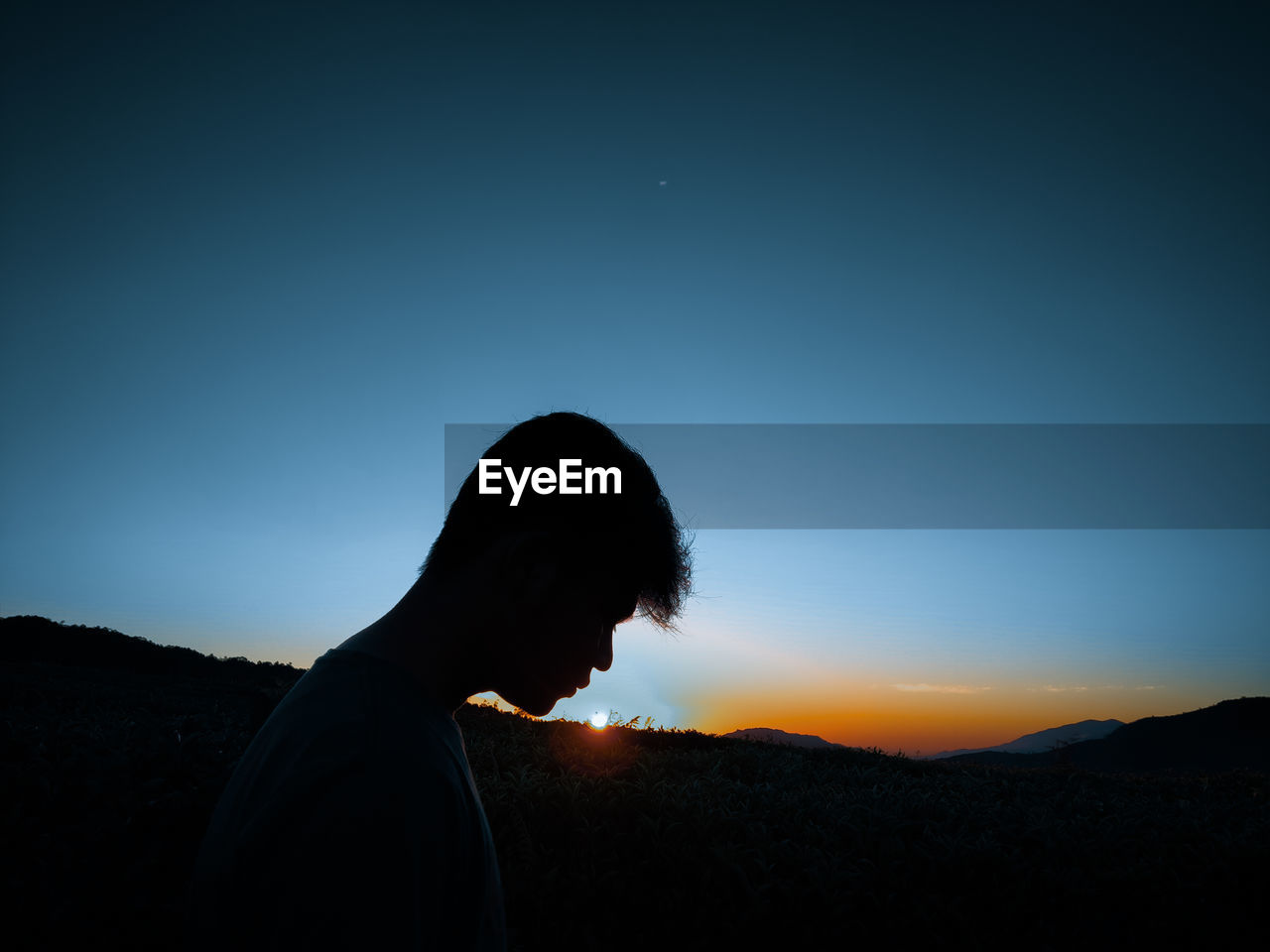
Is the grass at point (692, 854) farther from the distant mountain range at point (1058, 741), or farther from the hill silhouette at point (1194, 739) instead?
the hill silhouette at point (1194, 739)

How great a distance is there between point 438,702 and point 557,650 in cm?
33

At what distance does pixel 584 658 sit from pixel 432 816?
0.68m

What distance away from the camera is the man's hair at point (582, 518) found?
69.9 inches

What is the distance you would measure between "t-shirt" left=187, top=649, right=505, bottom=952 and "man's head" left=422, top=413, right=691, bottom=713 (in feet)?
1.27

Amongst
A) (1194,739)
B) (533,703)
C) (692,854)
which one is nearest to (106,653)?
(692,854)

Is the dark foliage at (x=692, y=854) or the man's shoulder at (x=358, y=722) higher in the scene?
the man's shoulder at (x=358, y=722)

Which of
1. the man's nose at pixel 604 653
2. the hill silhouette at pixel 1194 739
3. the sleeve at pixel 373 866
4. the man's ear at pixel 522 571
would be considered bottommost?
the hill silhouette at pixel 1194 739

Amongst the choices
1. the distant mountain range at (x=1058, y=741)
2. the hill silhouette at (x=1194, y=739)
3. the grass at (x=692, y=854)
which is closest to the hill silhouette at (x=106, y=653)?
the distant mountain range at (x=1058, y=741)

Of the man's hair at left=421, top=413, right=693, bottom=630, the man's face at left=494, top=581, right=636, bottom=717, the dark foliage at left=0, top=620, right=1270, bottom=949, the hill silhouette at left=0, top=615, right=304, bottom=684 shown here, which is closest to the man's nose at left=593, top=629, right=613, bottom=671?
the man's face at left=494, top=581, right=636, bottom=717

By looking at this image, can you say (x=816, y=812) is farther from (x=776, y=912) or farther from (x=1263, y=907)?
(x=1263, y=907)

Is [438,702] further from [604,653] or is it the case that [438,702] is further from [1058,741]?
[1058,741]

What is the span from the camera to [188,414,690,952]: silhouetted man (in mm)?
1038

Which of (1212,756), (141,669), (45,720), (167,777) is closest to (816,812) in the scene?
(167,777)

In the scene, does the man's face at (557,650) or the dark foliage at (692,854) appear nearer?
the man's face at (557,650)
